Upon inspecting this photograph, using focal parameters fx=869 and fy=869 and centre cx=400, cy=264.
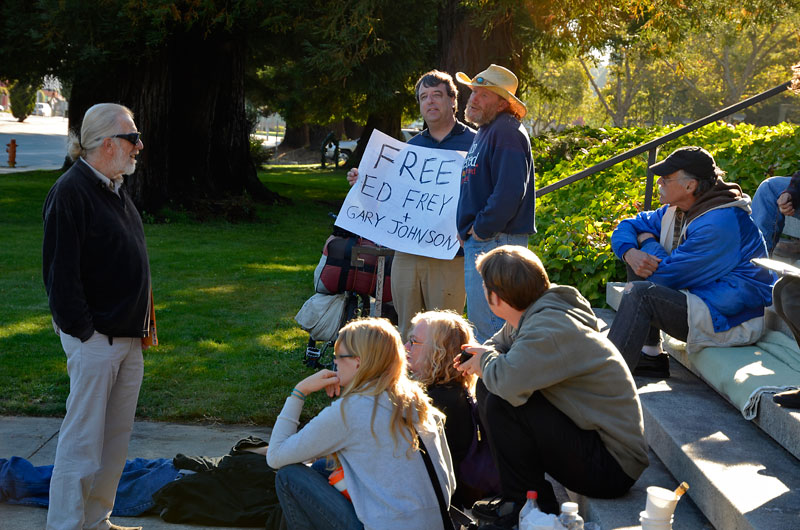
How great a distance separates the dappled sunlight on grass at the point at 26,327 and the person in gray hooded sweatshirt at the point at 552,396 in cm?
565

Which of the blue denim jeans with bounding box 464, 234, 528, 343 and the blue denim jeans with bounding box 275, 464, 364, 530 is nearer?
the blue denim jeans with bounding box 275, 464, 364, 530

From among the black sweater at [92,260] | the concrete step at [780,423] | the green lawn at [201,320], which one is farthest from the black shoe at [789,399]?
the green lawn at [201,320]

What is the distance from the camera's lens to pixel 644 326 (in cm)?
447

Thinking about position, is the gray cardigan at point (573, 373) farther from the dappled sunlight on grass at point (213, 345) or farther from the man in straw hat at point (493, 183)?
the dappled sunlight on grass at point (213, 345)

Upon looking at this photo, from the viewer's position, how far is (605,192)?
358 inches

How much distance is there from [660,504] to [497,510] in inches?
37.5

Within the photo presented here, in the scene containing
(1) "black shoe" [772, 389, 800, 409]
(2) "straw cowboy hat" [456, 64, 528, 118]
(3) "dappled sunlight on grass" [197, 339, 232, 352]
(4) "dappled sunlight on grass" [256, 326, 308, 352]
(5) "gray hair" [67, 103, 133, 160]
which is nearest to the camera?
(1) "black shoe" [772, 389, 800, 409]

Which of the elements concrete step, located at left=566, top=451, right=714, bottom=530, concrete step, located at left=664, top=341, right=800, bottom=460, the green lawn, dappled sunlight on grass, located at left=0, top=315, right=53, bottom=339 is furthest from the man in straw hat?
dappled sunlight on grass, located at left=0, top=315, right=53, bottom=339

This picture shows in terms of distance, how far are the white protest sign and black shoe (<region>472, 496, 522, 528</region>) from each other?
1.89 metres

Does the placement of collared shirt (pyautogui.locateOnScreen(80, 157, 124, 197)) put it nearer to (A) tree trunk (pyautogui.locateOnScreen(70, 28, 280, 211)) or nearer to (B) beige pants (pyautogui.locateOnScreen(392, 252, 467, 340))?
(B) beige pants (pyautogui.locateOnScreen(392, 252, 467, 340))

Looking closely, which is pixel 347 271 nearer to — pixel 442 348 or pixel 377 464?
pixel 442 348

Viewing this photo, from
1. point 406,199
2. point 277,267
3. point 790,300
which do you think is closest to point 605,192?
point 406,199

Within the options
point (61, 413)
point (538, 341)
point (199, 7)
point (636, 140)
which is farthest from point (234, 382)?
point (199, 7)

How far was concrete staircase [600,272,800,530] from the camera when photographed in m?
3.10
